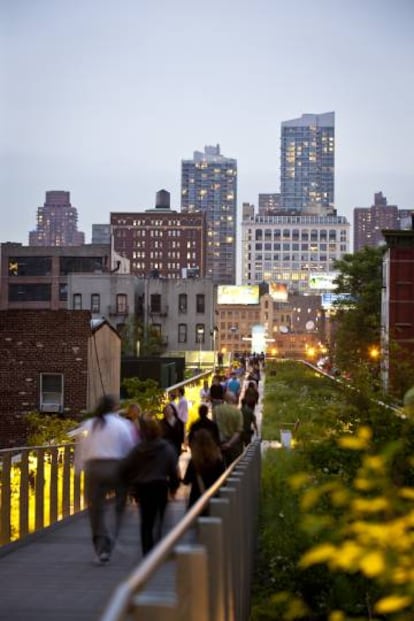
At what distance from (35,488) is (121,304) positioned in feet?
291

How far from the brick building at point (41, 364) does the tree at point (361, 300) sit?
39.8m

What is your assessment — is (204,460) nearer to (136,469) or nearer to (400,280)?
(136,469)

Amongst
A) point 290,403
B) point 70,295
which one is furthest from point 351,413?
point 70,295

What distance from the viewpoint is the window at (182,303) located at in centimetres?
10344

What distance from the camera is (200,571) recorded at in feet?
19.1

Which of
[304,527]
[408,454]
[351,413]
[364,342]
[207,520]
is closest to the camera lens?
→ [304,527]

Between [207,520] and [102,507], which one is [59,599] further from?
[207,520]

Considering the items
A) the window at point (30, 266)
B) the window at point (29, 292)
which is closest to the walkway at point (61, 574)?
the window at point (29, 292)

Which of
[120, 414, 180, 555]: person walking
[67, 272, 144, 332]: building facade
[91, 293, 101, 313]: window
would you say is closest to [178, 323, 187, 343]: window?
[67, 272, 144, 332]: building facade

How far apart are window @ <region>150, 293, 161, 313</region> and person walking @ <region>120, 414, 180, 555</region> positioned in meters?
91.9

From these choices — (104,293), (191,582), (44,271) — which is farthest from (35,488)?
(44,271)

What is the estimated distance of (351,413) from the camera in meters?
18.4

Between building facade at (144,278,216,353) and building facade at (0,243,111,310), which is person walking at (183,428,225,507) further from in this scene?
building facade at (0,243,111,310)

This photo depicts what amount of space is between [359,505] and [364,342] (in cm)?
7549
